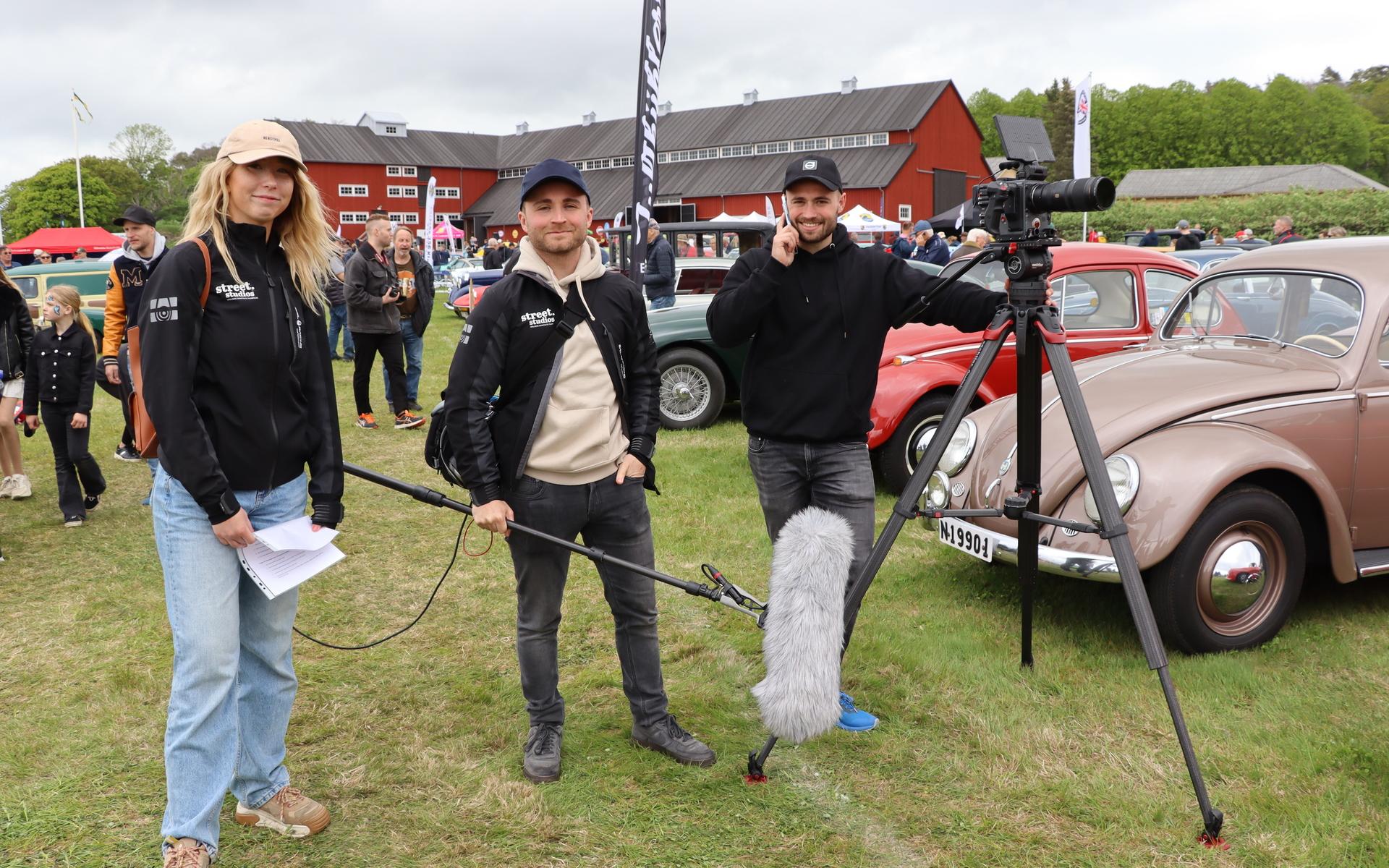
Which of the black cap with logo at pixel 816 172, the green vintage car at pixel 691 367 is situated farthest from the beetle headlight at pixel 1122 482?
the green vintage car at pixel 691 367

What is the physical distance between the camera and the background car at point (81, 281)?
51.0 feet

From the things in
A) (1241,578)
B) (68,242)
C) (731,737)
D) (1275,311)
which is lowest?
(731,737)

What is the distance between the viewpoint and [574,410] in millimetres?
3164

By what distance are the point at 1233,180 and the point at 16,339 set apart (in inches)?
3485

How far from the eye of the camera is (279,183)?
8.87 feet

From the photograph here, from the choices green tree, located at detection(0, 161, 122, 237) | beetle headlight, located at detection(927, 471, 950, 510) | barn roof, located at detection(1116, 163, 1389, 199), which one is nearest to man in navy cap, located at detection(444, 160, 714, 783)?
beetle headlight, located at detection(927, 471, 950, 510)

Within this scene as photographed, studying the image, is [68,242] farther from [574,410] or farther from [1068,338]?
[574,410]

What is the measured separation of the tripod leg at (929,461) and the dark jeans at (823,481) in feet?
0.66

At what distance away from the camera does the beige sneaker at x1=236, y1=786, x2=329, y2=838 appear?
304cm

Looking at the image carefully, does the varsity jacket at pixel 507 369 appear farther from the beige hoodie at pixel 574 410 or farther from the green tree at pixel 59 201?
the green tree at pixel 59 201

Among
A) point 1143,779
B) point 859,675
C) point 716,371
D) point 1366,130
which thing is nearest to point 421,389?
point 716,371

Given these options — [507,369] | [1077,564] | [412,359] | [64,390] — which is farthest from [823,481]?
[412,359]

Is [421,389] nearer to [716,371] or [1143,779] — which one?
[716,371]

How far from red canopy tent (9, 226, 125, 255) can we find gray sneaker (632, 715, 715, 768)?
160ft
